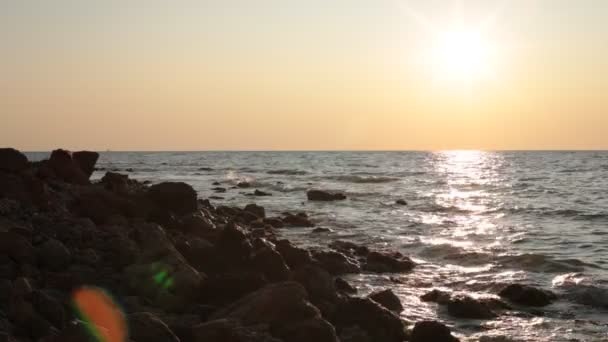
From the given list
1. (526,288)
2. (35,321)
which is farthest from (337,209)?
(35,321)

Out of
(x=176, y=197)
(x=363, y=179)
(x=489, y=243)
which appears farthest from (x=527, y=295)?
(x=363, y=179)

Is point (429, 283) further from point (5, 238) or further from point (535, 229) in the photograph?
point (535, 229)

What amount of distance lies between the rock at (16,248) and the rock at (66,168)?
9.50 metres

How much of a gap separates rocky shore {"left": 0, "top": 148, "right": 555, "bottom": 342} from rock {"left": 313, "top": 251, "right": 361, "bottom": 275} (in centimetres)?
3

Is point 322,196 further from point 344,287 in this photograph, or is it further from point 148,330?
point 148,330

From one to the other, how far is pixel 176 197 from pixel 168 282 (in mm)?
8515

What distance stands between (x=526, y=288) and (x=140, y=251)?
8328 mm

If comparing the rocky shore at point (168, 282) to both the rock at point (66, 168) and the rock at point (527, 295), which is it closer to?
the rock at point (527, 295)

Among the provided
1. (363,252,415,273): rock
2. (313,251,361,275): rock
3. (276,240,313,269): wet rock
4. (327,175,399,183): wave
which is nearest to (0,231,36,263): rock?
(276,240,313,269): wet rock

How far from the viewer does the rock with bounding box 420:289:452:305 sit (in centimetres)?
1349

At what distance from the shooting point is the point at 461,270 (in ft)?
57.5

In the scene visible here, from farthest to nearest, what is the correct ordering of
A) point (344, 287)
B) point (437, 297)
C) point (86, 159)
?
1. point (86, 159)
2. point (344, 287)
3. point (437, 297)

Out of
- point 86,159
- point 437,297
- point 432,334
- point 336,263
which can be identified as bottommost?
point 437,297

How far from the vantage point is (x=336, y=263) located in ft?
54.8
